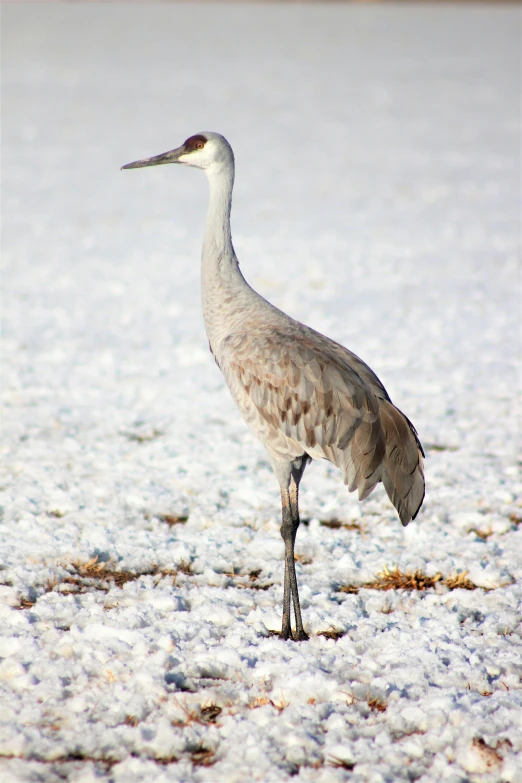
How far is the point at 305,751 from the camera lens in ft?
11.6

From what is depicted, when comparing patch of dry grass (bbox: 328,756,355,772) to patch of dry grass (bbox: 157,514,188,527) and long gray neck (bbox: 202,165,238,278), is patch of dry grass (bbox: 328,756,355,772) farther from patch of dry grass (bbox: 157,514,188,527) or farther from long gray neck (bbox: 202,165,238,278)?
long gray neck (bbox: 202,165,238,278)

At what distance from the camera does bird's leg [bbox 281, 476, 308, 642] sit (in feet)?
14.6

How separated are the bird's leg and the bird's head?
76.6 inches

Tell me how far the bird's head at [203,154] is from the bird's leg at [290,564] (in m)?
1.94

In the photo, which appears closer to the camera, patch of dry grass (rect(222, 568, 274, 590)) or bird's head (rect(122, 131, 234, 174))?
patch of dry grass (rect(222, 568, 274, 590))

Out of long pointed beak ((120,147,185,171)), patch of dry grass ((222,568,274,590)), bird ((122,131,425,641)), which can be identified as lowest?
patch of dry grass ((222,568,274,590))

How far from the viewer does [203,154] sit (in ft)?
17.9

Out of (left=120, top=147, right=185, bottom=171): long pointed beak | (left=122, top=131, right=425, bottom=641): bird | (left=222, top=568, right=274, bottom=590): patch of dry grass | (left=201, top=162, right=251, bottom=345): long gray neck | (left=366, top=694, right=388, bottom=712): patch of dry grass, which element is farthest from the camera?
(left=120, top=147, right=185, bottom=171): long pointed beak

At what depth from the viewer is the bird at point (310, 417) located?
15.0 ft

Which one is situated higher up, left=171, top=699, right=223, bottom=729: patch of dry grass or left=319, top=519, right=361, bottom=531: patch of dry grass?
left=319, top=519, right=361, bottom=531: patch of dry grass

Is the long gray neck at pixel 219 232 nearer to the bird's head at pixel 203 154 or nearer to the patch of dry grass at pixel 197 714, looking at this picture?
the bird's head at pixel 203 154

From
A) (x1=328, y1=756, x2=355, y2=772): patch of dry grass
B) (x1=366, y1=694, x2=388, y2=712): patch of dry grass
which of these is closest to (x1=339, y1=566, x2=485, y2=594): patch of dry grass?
(x1=366, y1=694, x2=388, y2=712): patch of dry grass

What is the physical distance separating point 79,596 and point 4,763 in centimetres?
130

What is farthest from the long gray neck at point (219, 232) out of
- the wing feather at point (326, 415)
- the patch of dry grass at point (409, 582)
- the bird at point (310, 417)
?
the patch of dry grass at point (409, 582)
